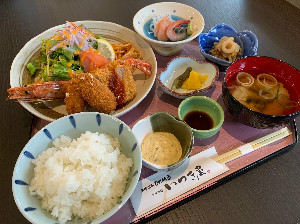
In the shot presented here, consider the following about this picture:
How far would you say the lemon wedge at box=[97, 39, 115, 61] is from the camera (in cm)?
216

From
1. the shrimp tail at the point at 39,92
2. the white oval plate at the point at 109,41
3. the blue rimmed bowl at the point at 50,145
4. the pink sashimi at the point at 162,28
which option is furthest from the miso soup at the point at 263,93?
the shrimp tail at the point at 39,92

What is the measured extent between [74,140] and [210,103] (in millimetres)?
1001

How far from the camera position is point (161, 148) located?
1.55 meters

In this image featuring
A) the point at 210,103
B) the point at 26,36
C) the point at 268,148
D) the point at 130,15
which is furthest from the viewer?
the point at 130,15

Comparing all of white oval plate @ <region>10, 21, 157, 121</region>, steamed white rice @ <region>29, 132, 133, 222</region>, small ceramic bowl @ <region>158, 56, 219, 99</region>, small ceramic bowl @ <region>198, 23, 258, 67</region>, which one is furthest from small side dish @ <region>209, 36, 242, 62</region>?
steamed white rice @ <region>29, 132, 133, 222</region>

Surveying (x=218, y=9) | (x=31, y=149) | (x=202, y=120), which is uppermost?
(x=218, y=9)

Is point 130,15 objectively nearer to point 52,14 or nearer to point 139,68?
point 52,14

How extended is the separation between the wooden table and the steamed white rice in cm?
35

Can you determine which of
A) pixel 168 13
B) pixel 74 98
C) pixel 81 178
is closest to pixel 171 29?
pixel 168 13

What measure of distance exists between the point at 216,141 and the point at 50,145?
111 cm

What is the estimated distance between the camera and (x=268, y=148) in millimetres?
Answer: 1621

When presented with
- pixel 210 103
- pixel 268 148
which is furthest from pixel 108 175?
pixel 268 148

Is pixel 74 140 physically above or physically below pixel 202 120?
below

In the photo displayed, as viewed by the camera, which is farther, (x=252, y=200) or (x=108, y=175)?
(x=252, y=200)
